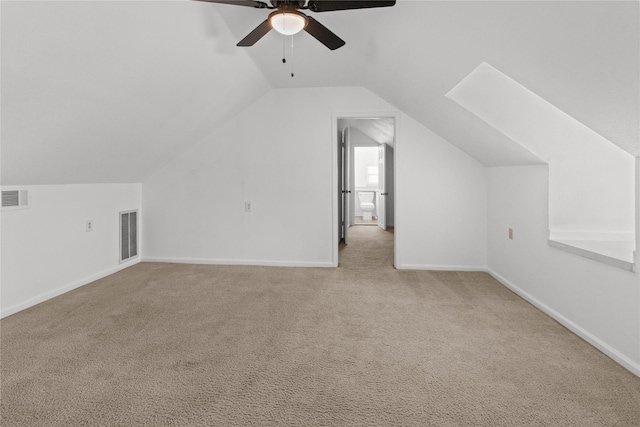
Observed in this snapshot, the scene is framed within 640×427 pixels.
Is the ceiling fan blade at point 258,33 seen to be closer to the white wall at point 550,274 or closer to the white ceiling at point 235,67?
the white ceiling at point 235,67

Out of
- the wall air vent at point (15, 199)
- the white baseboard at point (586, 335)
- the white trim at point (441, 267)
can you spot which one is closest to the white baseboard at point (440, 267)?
the white trim at point (441, 267)

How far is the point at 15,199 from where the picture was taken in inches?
109

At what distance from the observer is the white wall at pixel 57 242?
8.96ft

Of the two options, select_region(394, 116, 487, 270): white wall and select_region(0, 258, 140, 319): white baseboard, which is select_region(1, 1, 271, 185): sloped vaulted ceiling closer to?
select_region(0, 258, 140, 319): white baseboard

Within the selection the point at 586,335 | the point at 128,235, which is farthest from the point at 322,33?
the point at 128,235

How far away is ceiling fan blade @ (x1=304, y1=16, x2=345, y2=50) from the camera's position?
1970 millimetres

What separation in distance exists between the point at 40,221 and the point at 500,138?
425 cm

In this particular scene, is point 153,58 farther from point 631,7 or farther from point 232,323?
point 631,7

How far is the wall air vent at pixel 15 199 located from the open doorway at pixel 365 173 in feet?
10.9

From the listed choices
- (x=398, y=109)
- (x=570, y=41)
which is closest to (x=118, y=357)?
(x=570, y=41)

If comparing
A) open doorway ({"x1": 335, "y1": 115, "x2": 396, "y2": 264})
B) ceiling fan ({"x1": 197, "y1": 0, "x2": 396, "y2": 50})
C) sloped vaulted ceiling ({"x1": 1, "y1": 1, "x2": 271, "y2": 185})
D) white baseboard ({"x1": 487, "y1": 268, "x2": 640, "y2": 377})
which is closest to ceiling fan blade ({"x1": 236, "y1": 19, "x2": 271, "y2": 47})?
ceiling fan ({"x1": 197, "y1": 0, "x2": 396, "y2": 50})

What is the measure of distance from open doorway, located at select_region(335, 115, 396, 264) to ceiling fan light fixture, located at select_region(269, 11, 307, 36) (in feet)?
7.58

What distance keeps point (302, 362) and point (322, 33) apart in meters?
2.04

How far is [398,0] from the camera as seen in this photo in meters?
2.02
